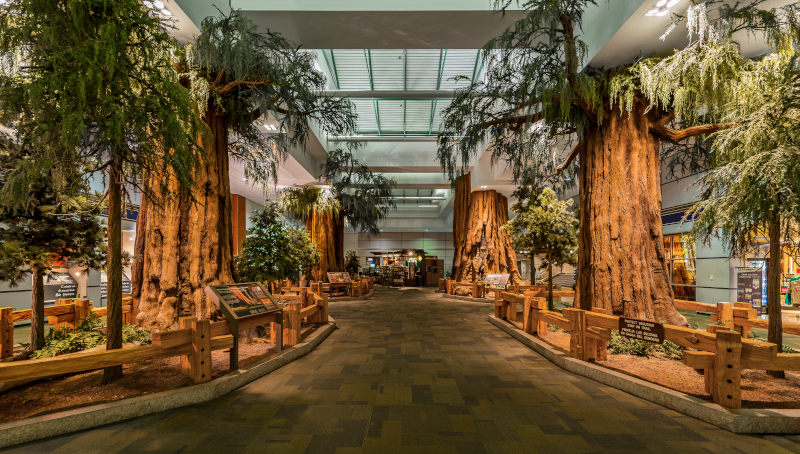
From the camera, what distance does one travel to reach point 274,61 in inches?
202

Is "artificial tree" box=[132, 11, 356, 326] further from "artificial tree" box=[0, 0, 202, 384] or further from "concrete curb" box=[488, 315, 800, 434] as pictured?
"concrete curb" box=[488, 315, 800, 434]

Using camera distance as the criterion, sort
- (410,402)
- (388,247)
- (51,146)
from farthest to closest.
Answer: (388,247), (410,402), (51,146)

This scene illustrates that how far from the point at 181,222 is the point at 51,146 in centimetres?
232

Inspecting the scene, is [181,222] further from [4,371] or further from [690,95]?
[690,95]

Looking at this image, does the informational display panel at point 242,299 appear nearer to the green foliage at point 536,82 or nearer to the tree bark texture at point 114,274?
the tree bark texture at point 114,274

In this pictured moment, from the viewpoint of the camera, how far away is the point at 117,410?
3012 millimetres

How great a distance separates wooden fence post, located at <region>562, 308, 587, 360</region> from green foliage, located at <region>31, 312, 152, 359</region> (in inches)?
201

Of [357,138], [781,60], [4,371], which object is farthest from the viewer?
[357,138]

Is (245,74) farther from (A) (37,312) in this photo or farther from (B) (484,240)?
(B) (484,240)

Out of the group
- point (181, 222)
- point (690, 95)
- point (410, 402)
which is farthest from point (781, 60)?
point (181, 222)

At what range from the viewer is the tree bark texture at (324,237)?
1512 centimetres

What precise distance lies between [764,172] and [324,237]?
13.8 metres

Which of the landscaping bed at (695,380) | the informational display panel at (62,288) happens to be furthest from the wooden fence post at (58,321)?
the landscaping bed at (695,380)

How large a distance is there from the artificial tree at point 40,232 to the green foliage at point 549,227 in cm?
793
